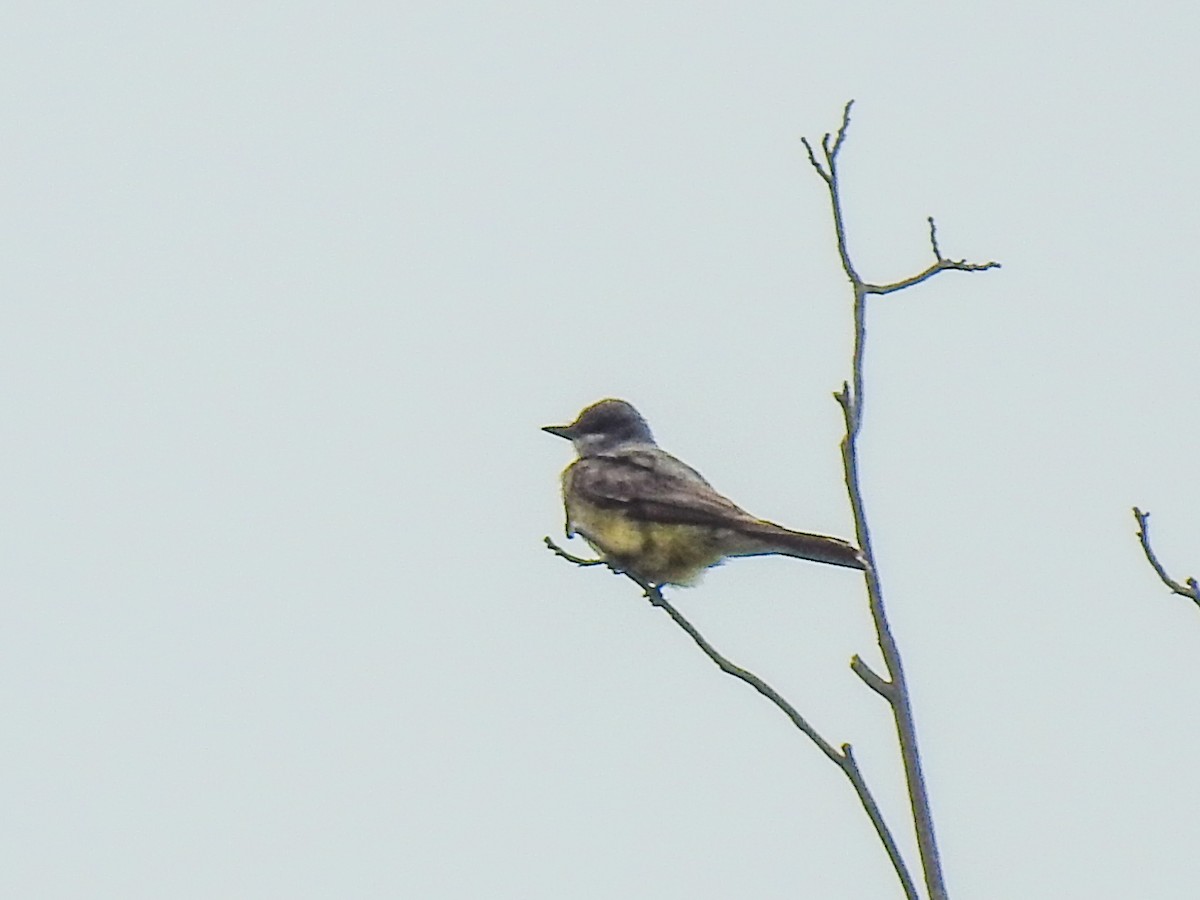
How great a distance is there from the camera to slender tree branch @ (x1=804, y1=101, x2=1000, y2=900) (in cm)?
423

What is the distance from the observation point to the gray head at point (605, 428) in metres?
11.7

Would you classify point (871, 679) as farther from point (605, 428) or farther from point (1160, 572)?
point (605, 428)

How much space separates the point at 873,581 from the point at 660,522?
5074 mm

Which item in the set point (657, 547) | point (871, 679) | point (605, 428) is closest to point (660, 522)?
point (657, 547)

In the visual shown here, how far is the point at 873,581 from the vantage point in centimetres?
453

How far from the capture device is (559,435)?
11.9m

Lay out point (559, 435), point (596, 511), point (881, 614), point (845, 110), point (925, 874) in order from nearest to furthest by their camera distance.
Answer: point (925, 874)
point (881, 614)
point (845, 110)
point (596, 511)
point (559, 435)

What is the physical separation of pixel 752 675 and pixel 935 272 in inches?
58.0

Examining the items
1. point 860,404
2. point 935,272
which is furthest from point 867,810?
point 935,272

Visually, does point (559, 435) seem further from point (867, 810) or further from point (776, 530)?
point (867, 810)

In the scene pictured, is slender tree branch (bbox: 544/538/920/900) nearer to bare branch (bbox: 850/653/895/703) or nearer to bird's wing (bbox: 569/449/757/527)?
bare branch (bbox: 850/653/895/703)

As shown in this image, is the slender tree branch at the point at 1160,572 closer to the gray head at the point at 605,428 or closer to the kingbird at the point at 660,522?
the kingbird at the point at 660,522

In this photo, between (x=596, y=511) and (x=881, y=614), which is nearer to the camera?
(x=881, y=614)

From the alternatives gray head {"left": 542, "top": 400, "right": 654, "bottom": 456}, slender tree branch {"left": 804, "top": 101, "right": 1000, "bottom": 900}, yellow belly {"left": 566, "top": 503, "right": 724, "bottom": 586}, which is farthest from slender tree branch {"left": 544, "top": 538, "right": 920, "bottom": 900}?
gray head {"left": 542, "top": 400, "right": 654, "bottom": 456}
